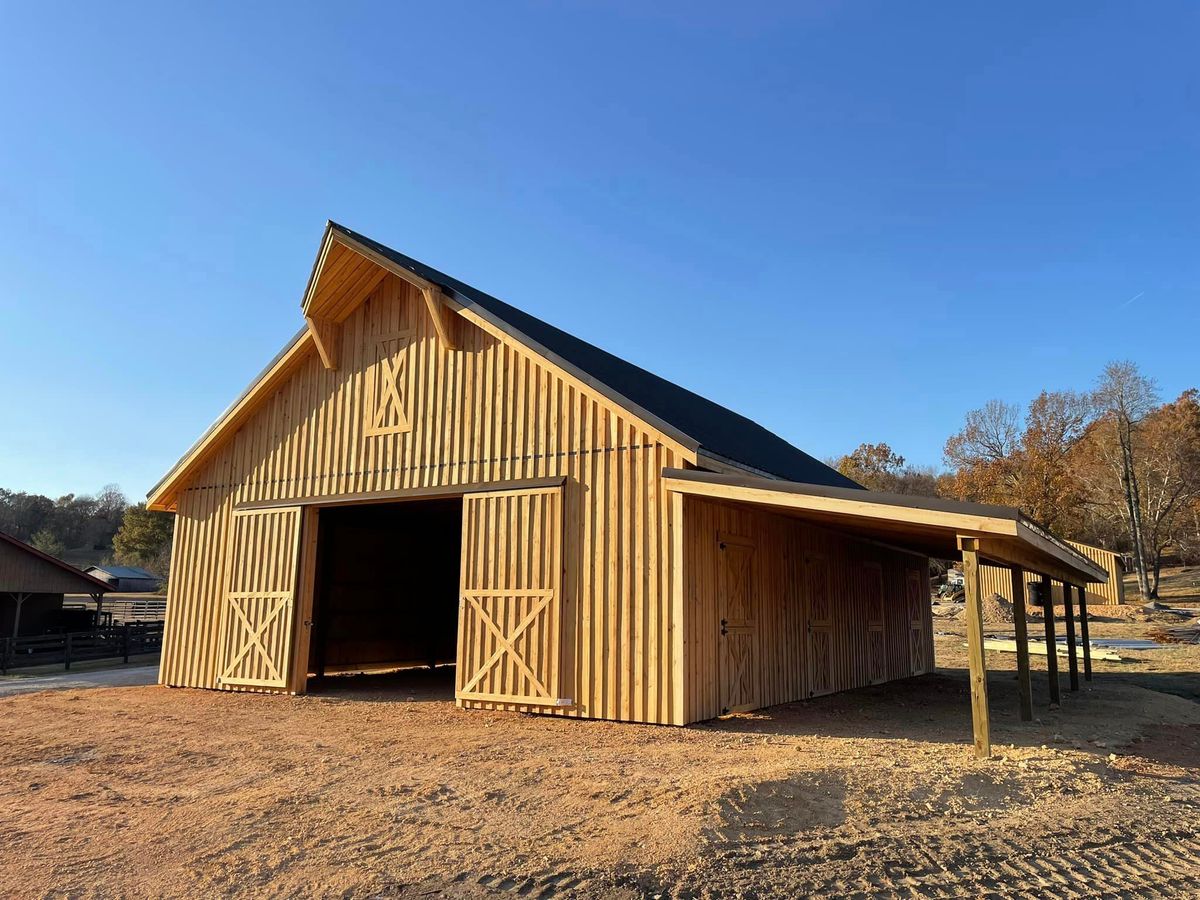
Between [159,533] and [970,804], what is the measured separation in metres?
66.5

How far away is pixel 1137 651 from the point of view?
65.2 ft

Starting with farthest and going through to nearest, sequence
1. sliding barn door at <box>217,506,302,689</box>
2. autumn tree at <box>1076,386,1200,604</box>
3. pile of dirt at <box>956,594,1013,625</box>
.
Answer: autumn tree at <box>1076,386,1200,604</box> → pile of dirt at <box>956,594,1013,625</box> → sliding barn door at <box>217,506,302,689</box>

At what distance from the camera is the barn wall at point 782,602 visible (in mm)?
9453

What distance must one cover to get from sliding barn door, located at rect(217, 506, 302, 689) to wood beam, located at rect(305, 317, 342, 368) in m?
2.34

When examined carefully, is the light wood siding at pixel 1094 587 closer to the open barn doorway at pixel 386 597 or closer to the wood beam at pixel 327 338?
the open barn doorway at pixel 386 597

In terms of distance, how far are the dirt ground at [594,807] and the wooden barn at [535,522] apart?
98 centimetres

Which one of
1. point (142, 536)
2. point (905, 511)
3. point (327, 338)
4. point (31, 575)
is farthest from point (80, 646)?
point (142, 536)

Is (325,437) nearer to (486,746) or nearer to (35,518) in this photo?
(486,746)

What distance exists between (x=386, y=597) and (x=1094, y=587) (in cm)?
3550

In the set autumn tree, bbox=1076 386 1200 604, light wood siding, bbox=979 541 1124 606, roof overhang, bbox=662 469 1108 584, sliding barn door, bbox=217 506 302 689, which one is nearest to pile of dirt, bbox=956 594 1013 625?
light wood siding, bbox=979 541 1124 606

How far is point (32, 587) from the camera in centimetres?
2438

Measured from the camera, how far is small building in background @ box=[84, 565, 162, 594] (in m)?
55.5

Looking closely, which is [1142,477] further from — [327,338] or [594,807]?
[594,807]

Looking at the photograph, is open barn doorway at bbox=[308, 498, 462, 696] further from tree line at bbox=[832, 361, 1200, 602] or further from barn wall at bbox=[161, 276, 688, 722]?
tree line at bbox=[832, 361, 1200, 602]
